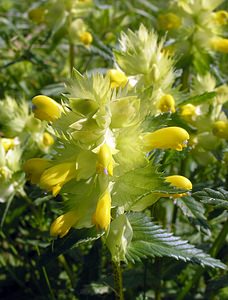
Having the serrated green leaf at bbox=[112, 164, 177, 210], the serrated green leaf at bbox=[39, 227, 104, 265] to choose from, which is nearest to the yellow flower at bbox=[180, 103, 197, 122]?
the serrated green leaf at bbox=[112, 164, 177, 210]

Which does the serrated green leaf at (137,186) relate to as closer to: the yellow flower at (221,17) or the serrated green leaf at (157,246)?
the serrated green leaf at (157,246)

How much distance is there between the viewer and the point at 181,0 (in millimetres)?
1920

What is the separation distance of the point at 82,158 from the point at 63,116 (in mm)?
102

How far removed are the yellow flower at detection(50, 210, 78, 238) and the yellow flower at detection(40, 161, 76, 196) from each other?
6 centimetres

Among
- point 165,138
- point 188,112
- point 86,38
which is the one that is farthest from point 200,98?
point 86,38

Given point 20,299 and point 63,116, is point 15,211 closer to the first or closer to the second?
point 20,299

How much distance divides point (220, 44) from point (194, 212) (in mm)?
755

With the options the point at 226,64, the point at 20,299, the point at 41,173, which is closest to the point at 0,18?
the point at 226,64

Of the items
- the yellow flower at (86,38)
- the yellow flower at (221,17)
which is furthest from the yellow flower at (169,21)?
the yellow flower at (86,38)

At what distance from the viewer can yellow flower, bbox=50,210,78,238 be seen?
1.05 m

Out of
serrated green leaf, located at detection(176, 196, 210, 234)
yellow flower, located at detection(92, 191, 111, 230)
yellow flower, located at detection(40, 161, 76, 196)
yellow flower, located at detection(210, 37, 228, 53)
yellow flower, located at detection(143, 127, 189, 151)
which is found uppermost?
yellow flower, located at detection(143, 127, 189, 151)

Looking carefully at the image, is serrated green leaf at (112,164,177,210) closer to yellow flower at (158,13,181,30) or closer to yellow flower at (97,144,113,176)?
yellow flower at (97,144,113,176)

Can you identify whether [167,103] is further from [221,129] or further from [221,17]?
[221,17]

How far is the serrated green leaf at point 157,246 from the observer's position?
1088 millimetres
